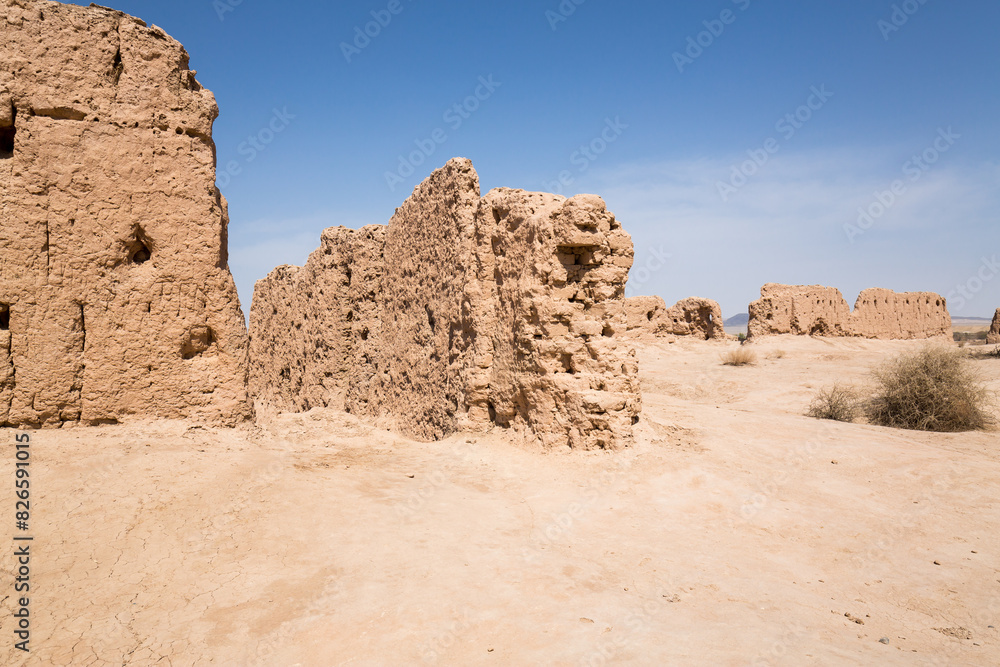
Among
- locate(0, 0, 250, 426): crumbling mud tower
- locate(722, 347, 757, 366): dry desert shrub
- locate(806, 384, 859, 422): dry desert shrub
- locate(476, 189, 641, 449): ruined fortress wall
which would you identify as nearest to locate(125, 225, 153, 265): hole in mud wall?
locate(0, 0, 250, 426): crumbling mud tower

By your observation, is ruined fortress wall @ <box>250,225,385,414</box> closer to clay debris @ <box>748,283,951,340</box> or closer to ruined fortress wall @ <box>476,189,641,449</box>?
ruined fortress wall @ <box>476,189,641,449</box>

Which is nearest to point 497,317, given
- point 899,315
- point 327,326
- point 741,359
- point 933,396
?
point 327,326

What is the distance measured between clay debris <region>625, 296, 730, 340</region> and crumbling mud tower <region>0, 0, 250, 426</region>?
15.7 meters

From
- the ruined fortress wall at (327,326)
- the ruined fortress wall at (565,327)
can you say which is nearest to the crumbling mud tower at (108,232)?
the ruined fortress wall at (565,327)

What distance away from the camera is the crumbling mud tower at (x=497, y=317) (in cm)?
586

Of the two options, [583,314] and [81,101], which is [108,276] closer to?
[81,101]

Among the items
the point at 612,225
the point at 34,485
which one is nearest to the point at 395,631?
the point at 34,485

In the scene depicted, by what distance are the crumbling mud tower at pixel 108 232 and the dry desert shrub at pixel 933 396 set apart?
9071mm

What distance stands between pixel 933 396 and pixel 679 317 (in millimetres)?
10945

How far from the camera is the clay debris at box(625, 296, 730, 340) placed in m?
18.9

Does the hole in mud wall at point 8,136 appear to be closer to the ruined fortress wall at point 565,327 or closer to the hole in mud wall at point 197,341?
the hole in mud wall at point 197,341

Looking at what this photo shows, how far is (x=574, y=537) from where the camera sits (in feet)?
13.4

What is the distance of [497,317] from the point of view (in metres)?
6.43

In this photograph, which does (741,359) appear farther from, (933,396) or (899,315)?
(899,315)
